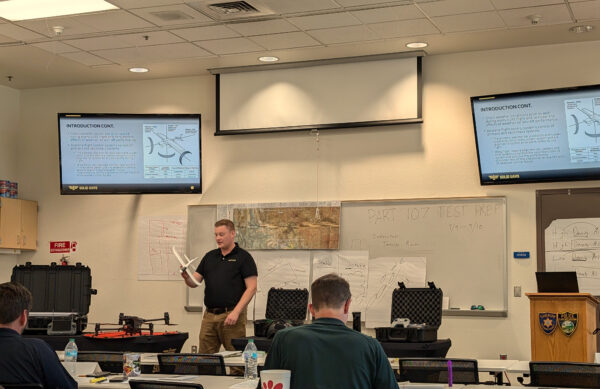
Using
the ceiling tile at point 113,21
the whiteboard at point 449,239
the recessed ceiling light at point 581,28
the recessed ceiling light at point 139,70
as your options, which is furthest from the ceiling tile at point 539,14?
the recessed ceiling light at point 139,70

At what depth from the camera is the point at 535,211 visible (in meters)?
8.17

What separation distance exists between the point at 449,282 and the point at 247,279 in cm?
217

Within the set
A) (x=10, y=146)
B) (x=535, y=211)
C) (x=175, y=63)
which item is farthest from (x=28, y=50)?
(x=535, y=211)

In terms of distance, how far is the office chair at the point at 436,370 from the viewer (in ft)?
16.2

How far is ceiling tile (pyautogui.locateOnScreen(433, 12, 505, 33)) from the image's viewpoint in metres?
7.38

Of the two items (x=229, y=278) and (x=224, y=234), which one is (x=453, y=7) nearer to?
(x=224, y=234)

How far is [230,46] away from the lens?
27.7 feet

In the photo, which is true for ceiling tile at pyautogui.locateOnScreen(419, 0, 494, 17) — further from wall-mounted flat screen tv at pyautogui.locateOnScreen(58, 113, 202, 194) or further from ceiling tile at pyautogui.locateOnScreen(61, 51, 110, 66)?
ceiling tile at pyautogui.locateOnScreen(61, 51, 110, 66)

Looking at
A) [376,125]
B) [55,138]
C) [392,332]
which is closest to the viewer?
[392,332]

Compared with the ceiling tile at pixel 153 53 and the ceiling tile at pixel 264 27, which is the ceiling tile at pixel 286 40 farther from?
the ceiling tile at pixel 153 53

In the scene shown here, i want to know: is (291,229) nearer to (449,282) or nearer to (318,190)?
(318,190)

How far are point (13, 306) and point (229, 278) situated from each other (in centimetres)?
389

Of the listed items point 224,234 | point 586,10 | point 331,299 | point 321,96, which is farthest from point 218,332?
point 331,299

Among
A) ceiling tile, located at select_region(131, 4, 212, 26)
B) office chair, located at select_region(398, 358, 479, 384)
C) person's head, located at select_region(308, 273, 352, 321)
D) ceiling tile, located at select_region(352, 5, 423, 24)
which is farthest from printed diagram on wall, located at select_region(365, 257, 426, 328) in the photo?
person's head, located at select_region(308, 273, 352, 321)
